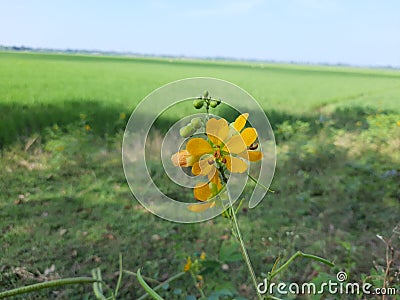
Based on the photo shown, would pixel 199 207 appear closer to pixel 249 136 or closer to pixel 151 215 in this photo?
pixel 249 136

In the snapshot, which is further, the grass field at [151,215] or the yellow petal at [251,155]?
the grass field at [151,215]

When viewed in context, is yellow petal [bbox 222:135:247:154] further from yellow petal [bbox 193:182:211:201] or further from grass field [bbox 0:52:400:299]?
grass field [bbox 0:52:400:299]

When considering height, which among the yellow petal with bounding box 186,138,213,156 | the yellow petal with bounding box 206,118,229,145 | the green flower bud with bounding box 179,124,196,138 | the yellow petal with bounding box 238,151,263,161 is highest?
the yellow petal with bounding box 206,118,229,145

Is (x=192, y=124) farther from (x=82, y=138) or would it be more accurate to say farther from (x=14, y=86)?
(x=14, y=86)

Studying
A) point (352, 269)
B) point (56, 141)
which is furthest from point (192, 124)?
point (56, 141)

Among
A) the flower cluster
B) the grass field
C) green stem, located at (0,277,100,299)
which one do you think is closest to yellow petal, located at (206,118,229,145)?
the flower cluster

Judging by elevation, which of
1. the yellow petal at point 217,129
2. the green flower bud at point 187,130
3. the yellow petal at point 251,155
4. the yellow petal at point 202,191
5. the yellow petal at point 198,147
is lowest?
the yellow petal at point 202,191

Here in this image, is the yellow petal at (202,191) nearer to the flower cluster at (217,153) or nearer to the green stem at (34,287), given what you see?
the flower cluster at (217,153)

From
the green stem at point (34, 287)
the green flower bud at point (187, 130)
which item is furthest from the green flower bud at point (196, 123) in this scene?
the green stem at point (34, 287)

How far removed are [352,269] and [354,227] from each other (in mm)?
457

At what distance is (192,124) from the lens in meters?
0.36

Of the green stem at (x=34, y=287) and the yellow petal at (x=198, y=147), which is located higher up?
the yellow petal at (x=198, y=147)

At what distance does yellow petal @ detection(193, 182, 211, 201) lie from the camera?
35 cm

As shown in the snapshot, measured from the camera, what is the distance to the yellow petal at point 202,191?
1.16 feet
